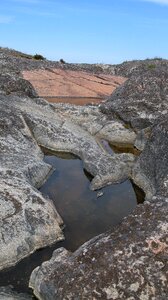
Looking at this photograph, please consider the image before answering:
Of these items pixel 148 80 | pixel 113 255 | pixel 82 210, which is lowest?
pixel 82 210

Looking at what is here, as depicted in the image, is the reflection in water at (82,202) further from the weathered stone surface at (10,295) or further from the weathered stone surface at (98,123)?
the weathered stone surface at (98,123)

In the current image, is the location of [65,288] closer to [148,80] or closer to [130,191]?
[130,191]

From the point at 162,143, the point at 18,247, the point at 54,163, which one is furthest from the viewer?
the point at 54,163

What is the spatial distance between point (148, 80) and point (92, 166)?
1553 centimetres

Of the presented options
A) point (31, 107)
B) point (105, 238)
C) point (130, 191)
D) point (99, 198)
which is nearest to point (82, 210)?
point (99, 198)

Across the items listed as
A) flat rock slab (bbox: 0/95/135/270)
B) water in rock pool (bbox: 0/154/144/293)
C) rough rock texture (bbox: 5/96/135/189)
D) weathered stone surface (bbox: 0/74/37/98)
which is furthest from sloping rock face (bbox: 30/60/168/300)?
weathered stone surface (bbox: 0/74/37/98)

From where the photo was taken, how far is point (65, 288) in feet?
40.5

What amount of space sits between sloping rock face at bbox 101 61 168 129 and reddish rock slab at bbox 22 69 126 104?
803 centimetres

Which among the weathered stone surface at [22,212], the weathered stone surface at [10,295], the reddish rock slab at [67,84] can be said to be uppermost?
the reddish rock slab at [67,84]

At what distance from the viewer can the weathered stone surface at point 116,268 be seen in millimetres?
12094

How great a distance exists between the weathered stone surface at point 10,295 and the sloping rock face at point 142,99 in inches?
836

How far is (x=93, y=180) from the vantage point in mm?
22781

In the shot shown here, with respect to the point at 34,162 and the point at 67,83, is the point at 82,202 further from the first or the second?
the point at 67,83

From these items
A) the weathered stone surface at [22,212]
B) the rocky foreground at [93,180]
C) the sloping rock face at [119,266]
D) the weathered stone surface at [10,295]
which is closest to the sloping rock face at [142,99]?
the rocky foreground at [93,180]
